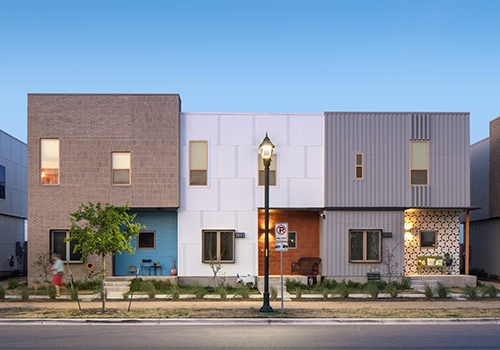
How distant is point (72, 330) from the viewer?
37.8 ft

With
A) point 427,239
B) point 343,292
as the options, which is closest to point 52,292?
point 343,292

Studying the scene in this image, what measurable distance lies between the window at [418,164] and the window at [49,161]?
16.9 metres

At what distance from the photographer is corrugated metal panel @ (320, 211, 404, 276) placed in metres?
20.7

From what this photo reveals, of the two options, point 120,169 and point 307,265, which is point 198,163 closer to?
point 120,169

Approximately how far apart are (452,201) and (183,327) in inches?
592

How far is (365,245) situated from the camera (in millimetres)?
20938

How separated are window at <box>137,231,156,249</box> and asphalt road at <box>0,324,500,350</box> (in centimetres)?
902

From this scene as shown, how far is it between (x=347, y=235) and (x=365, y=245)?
997 millimetres

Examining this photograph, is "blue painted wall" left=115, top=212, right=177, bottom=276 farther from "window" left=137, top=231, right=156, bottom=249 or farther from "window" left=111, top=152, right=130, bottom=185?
"window" left=111, top=152, right=130, bottom=185

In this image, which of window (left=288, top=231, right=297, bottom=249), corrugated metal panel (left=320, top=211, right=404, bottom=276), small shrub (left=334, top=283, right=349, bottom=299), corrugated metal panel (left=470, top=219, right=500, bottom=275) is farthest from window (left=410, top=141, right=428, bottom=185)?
small shrub (left=334, top=283, right=349, bottom=299)

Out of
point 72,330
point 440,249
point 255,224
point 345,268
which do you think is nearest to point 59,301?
point 72,330

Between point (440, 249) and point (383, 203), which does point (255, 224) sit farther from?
point (440, 249)

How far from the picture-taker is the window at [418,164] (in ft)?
69.8

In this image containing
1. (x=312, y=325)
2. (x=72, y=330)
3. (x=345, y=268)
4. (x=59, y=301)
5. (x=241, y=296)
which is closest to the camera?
(x=72, y=330)
